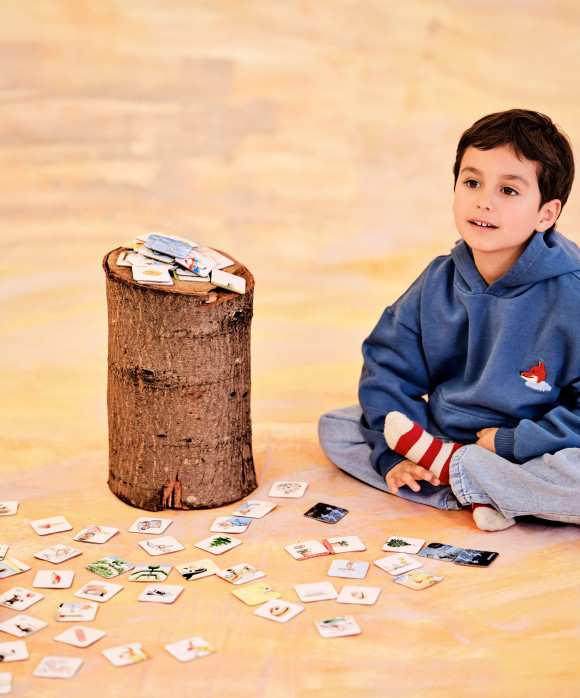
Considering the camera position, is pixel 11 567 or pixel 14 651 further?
pixel 11 567

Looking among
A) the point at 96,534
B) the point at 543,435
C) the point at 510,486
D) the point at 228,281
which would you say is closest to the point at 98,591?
the point at 96,534

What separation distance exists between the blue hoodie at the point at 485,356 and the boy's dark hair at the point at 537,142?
0.15 m

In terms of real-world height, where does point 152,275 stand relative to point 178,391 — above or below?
above

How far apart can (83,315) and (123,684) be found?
2.44 m

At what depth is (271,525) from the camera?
2543 millimetres

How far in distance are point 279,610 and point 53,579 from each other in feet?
1.81

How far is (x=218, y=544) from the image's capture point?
95.2 inches

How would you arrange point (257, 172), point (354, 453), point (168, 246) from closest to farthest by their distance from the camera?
point (168, 246), point (354, 453), point (257, 172)

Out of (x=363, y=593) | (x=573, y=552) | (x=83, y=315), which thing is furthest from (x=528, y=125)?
(x=83, y=315)

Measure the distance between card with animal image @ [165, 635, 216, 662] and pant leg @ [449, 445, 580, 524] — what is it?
88 cm

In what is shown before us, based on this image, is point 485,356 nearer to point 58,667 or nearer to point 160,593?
point 160,593

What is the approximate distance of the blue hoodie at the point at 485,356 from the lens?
2.57m

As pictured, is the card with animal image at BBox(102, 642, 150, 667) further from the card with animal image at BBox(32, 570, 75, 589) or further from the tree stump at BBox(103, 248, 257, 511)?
the tree stump at BBox(103, 248, 257, 511)

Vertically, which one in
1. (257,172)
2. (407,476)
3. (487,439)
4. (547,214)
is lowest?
(407,476)
